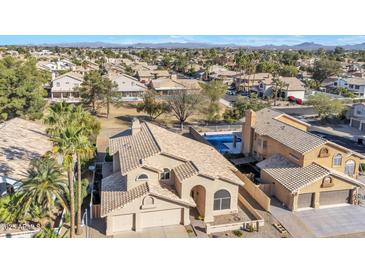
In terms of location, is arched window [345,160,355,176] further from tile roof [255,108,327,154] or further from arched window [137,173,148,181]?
arched window [137,173,148,181]

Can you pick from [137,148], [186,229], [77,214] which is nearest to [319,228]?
[186,229]

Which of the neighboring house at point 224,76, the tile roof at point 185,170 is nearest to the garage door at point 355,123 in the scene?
the tile roof at point 185,170

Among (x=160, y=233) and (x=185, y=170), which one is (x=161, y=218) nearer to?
(x=160, y=233)

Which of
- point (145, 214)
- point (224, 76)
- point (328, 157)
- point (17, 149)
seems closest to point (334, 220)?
point (328, 157)

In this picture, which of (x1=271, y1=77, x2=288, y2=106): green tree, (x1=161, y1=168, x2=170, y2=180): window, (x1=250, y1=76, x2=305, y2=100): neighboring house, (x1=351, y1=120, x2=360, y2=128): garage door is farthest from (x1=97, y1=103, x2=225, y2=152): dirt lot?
(x1=250, y1=76, x2=305, y2=100): neighboring house

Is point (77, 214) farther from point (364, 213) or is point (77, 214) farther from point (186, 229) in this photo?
point (364, 213)

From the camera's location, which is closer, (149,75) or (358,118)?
(358,118)

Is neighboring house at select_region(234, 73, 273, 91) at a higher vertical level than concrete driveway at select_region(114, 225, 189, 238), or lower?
higher

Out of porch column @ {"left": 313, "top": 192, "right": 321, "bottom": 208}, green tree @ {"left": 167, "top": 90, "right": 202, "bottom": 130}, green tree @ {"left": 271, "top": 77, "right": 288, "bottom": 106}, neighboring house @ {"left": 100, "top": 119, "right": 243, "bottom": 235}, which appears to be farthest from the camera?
green tree @ {"left": 271, "top": 77, "right": 288, "bottom": 106}
